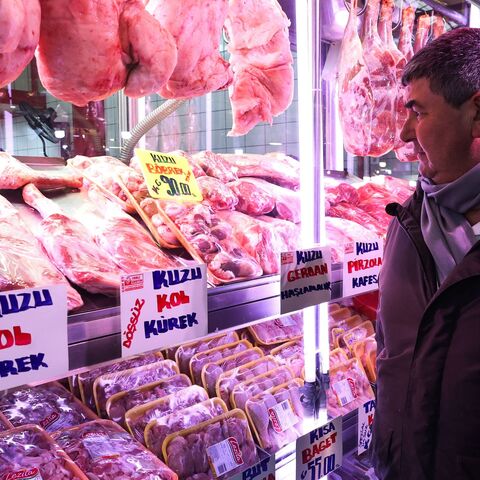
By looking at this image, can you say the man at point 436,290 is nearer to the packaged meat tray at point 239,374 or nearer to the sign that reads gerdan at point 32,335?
the packaged meat tray at point 239,374

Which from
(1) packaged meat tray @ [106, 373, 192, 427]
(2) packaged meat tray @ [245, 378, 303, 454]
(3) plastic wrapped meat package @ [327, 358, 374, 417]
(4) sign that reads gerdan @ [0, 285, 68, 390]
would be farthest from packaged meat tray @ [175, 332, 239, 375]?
(4) sign that reads gerdan @ [0, 285, 68, 390]

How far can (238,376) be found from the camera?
1.68 m

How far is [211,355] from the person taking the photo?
176cm

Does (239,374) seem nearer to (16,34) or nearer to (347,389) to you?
(347,389)

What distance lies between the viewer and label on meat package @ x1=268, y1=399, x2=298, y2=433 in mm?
1579

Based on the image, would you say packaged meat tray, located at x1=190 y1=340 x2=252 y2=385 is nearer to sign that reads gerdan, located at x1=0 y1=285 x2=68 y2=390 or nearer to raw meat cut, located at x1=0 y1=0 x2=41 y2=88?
sign that reads gerdan, located at x1=0 y1=285 x2=68 y2=390

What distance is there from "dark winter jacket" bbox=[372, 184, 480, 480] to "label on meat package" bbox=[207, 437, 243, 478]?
0.34m

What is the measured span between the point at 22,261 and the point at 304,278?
2.22 feet

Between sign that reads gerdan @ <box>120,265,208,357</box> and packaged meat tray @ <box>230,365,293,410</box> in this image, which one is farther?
packaged meat tray @ <box>230,365,293,410</box>

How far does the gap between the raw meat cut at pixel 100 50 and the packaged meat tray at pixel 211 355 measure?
88cm

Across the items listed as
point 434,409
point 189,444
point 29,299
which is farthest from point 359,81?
point 29,299

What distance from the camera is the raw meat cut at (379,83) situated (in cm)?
198

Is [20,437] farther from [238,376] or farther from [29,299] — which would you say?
[238,376]

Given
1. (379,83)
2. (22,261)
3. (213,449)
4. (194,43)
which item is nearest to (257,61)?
(194,43)
